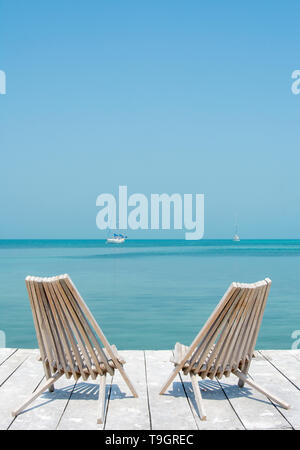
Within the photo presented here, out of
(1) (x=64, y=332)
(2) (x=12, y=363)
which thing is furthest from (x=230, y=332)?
(2) (x=12, y=363)

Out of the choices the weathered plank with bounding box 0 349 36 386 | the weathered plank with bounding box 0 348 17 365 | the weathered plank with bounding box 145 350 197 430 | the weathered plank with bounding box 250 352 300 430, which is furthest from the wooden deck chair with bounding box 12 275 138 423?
the weathered plank with bounding box 0 348 17 365

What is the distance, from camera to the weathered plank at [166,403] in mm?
3025

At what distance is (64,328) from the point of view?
326 cm

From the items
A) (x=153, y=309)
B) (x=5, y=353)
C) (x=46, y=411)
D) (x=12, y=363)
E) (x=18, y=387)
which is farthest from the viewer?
(x=153, y=309)

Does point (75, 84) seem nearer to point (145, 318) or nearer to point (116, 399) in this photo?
point (145, 318)

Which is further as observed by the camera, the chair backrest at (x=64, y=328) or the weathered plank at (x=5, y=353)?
the weathered plank at (x=5, y=353)

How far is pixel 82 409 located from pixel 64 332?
1.67ft

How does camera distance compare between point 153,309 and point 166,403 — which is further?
point 153,309

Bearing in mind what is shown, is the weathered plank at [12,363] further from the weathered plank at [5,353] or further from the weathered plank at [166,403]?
the weathered plank at [166,403]

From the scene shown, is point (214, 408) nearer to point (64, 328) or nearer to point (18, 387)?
point (64, 328)

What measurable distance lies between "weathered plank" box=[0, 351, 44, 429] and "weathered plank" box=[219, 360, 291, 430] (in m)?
1.41

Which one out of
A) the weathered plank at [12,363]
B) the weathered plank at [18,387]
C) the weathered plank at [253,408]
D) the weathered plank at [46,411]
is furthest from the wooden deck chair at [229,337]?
the weathered plank at [12,363]

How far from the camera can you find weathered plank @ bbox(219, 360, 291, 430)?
119 inches

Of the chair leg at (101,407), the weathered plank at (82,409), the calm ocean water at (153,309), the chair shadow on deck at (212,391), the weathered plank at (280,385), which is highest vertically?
the chair leg at (101,407)
